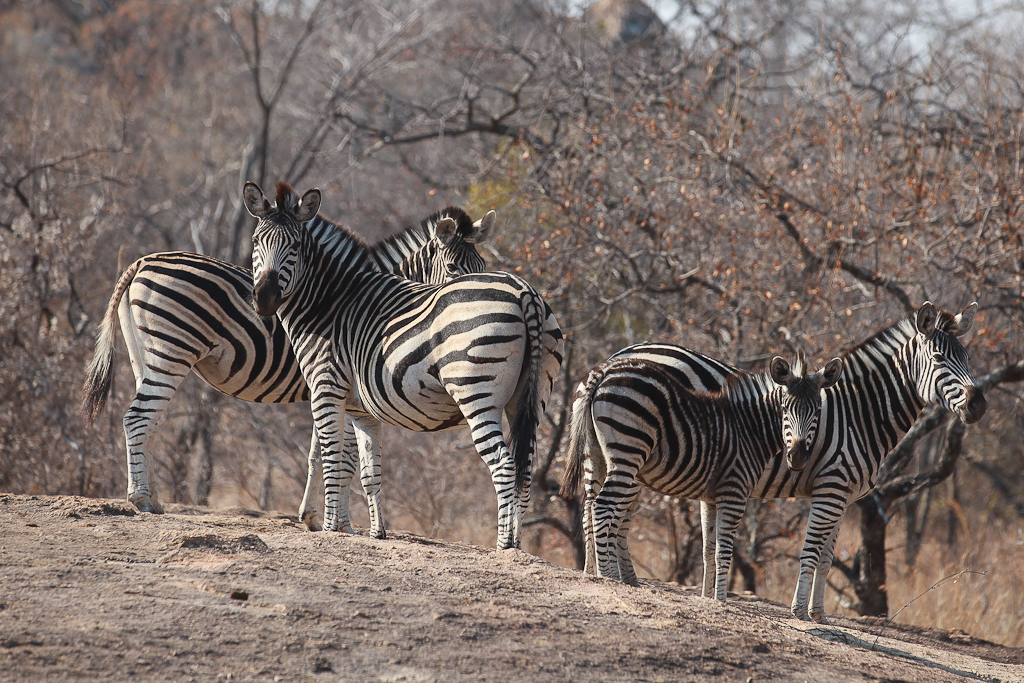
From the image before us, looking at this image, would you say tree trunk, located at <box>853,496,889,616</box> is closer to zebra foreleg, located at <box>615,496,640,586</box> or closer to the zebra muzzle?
zebra foreleg, located at <box>615,496,640,586</box>

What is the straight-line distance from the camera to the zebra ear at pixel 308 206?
6746mm

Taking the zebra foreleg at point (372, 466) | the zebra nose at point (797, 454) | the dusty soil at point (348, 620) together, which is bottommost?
the dusty soil at point (348, 620)

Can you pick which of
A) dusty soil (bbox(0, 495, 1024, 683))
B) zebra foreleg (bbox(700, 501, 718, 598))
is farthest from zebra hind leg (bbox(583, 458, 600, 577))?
dusty soil (bbox(0, 495, 1024, 683))

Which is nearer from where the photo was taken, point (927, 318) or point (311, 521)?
point (927, 318)

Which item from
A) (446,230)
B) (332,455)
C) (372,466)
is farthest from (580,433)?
(446,230)

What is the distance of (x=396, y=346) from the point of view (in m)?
6.21

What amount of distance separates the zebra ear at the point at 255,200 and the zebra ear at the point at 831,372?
4.32 meters

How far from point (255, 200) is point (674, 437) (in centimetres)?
361

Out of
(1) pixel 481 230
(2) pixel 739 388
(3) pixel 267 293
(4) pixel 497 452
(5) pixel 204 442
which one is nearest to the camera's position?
(4) pixel 497 452

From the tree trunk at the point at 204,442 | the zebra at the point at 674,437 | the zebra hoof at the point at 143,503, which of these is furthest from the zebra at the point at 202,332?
the tree trunk at the point at 204,442

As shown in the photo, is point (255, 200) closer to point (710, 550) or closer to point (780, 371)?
point (780, 371)

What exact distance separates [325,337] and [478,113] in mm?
8914

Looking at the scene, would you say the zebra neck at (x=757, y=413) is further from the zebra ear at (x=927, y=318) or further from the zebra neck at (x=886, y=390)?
the zebra ear at (x=927, y=318)

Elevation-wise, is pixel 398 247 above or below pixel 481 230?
below
